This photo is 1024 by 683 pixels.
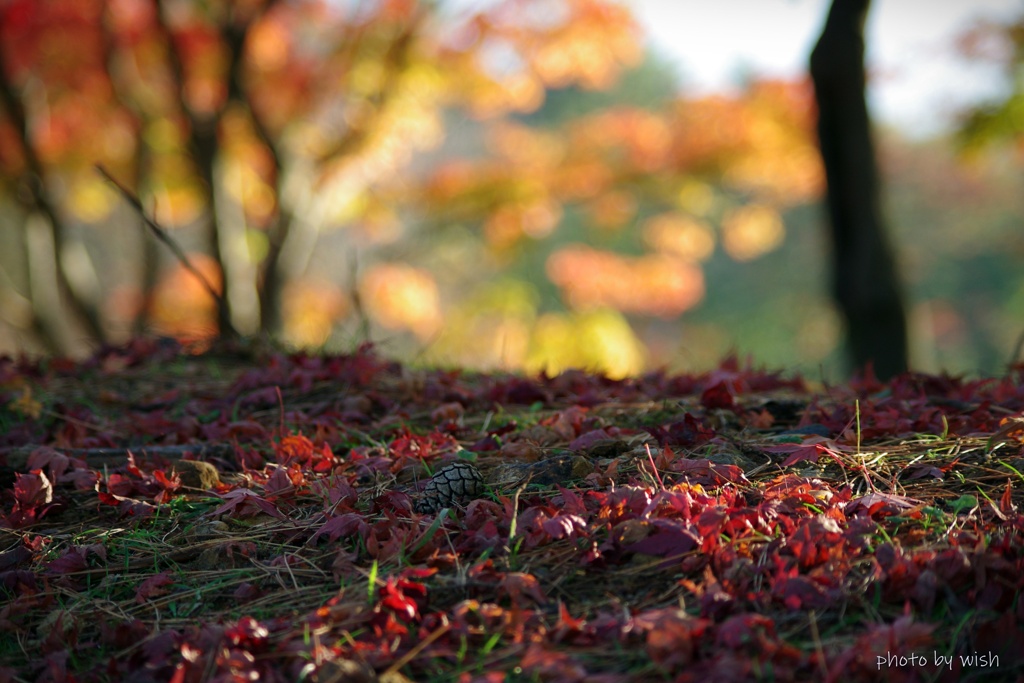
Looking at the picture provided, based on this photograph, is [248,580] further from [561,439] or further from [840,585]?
[840,585]

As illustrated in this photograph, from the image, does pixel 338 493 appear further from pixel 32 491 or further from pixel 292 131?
pixel 292 131

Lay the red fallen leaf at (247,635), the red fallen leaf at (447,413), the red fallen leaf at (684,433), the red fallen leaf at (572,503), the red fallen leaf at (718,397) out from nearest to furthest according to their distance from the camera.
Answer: the red fallen leaf at (247,635)
the red fallen leaf at (572,503)
the red fallen leaf at (684,433)
the red fallen leaf at (718,397)
the red fallen leaf at (447,413)

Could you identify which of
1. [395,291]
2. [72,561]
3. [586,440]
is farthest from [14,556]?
[395,291]

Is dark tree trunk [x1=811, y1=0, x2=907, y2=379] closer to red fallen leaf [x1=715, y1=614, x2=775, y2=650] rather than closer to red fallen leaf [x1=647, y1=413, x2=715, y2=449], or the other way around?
red fallen leaf [x1=647, y1=413, x2=715, y2=449]

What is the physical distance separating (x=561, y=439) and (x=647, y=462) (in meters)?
0.29

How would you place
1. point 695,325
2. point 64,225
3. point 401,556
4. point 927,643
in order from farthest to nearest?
point 695,325
point 64,225
point 401,556
point 927,643

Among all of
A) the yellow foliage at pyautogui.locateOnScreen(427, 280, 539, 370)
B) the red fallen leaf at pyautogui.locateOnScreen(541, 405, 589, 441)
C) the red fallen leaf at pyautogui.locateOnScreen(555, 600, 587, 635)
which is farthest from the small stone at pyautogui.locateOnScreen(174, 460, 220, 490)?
the yellow foliage at pyautogui.locateOnScreen(427, 280, 539, 370)

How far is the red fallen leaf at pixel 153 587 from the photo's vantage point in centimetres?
156

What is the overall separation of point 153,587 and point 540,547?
0.75 metres

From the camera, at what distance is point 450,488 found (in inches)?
68.3

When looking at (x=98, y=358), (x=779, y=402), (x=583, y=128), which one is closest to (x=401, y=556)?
(x=779, y=402)

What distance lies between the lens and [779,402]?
226 cm

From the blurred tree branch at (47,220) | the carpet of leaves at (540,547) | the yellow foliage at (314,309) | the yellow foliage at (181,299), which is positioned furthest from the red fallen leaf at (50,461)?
the yellow foliage at (314,309)

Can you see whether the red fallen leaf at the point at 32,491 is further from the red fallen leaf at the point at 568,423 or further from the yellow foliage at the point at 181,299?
the yellow foliage at the point at 181,299
